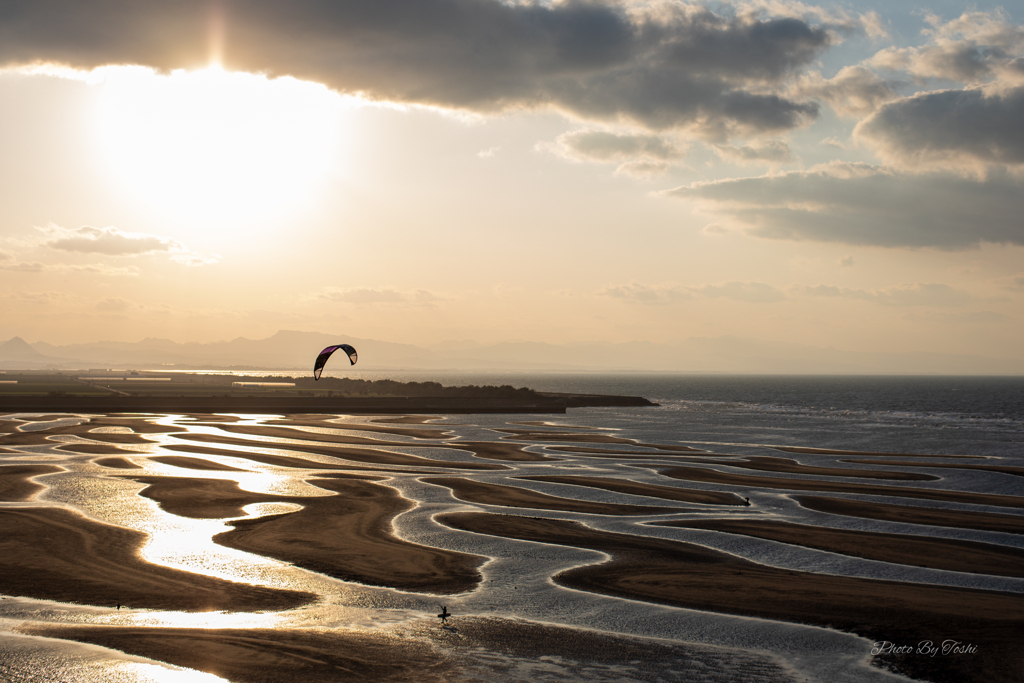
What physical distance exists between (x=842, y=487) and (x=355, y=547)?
22802 millimetres

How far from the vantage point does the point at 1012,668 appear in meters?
11.6

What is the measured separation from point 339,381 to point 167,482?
443ft

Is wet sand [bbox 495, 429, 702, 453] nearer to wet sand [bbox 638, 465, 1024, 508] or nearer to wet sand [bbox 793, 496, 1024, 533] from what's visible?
wet sand [bbox 638, 465, 1024, 508]

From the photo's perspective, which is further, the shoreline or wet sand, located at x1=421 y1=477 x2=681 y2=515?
the shoreline

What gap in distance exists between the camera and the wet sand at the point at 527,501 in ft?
83.3

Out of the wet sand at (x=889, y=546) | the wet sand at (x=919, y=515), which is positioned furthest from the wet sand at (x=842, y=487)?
the wet sand at (x=889, y=546)

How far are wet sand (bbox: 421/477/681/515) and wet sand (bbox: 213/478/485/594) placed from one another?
11.3 feet

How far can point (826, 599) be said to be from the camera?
1531 cm

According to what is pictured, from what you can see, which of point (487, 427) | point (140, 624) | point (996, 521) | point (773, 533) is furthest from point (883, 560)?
point (487, 427)

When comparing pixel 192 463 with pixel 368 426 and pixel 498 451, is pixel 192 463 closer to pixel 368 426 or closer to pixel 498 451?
pixel 498 451

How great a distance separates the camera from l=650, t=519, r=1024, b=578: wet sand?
18656 millimetres

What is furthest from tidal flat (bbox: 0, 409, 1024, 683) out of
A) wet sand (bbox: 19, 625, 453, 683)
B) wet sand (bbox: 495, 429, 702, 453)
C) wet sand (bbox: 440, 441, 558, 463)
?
wet sand (bbox: 495, 429, 702, 453)

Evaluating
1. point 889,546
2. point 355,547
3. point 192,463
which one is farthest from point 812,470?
point 192,463

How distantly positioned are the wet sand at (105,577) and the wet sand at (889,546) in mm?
13368
